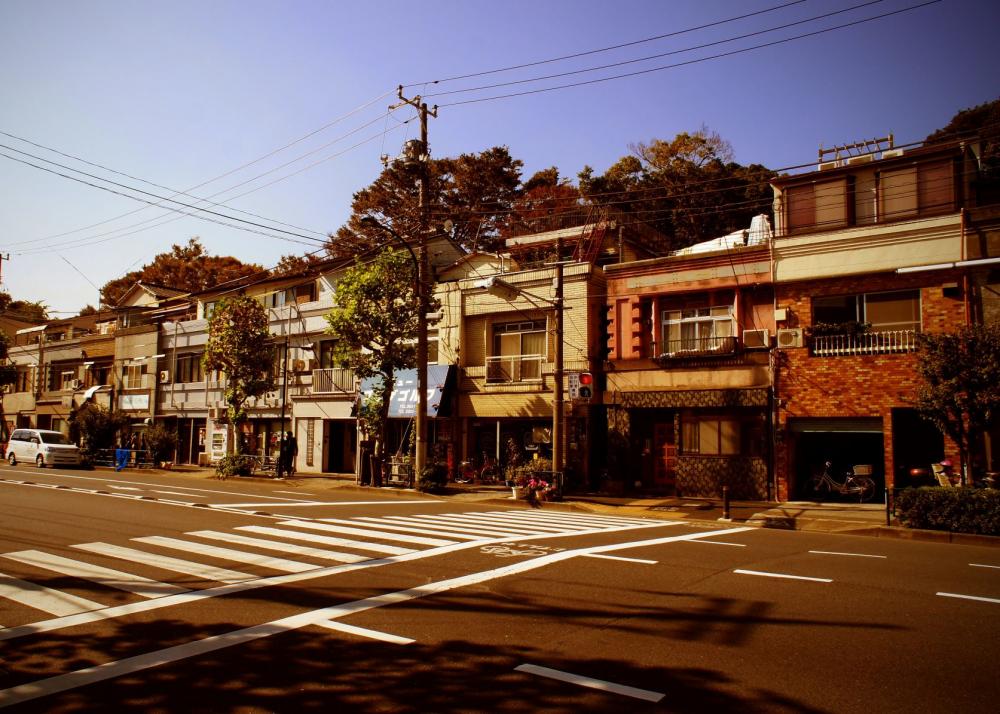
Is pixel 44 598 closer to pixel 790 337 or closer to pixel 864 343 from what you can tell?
pixel 790 337

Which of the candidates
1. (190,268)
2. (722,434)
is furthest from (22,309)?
(722,434)

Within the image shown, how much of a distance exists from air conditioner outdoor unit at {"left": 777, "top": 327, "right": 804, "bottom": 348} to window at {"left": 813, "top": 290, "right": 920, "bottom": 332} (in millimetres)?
725

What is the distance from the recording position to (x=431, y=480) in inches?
992

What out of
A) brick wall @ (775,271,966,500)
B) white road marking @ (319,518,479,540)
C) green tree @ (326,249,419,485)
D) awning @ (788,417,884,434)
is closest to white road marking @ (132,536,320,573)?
white road marking @ (319,518,479,540)

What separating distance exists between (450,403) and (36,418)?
150 ft

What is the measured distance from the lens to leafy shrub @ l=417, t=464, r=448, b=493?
82.0 ft

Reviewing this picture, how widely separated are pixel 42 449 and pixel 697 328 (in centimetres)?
3470

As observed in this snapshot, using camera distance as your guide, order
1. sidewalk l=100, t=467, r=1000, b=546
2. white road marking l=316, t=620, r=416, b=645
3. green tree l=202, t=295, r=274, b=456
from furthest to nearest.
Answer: green tree l=202, t=295, r=274, b=456
sidewalk l=100, t=467, r=1000, b=546
white road marking l=316, t=620, r=416, b=645

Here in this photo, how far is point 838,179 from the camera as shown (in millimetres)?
22297

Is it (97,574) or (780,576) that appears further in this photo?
(780,576)

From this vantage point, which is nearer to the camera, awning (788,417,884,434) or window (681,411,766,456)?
awning (788,417,884,434)

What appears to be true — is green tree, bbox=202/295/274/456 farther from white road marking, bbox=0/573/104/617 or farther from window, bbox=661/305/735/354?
white road marking, bbox=0/573/104/617

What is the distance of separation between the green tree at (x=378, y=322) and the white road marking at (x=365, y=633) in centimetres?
2003

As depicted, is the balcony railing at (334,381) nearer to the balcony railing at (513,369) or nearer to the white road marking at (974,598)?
the balcony railing at (513,369)
